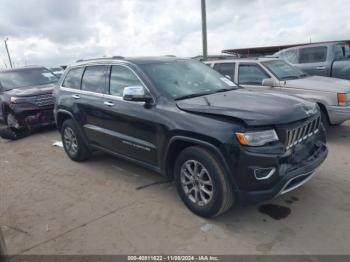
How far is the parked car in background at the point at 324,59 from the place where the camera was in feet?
29.2

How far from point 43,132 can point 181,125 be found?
645cm

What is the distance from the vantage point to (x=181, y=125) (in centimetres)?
359

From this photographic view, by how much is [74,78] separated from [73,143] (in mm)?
1159

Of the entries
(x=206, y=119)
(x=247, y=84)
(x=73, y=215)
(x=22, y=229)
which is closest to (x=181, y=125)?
(x=206, y=119)

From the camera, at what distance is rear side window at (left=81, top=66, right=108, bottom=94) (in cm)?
492

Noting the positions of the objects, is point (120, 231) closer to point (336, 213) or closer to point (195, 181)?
point (195, 181)

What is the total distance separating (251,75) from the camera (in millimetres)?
7188

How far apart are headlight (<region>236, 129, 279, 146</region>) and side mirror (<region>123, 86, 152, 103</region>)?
4.41ft

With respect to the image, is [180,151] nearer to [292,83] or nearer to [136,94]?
[136,94]

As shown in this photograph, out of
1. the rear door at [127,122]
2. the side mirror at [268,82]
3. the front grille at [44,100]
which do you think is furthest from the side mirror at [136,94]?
the front grille at [44,100]

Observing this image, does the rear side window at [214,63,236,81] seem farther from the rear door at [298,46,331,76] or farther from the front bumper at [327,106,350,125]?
the rear door at [298,46,331,76]

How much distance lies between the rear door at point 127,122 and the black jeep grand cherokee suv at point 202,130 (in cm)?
1

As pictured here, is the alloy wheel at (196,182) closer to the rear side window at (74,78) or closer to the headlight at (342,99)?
the rear side window at (74,78)

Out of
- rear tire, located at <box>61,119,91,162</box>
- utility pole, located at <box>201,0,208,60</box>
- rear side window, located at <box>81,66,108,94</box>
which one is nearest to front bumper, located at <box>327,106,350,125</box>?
rear side window, located at <box>81,66,108,94</box>
